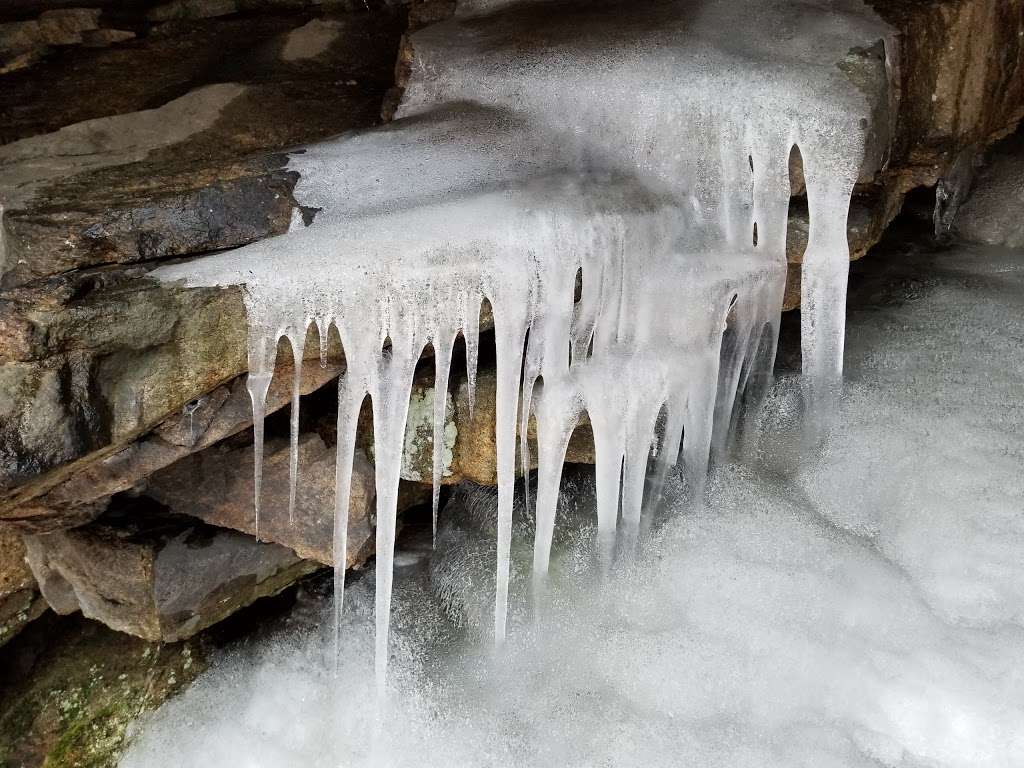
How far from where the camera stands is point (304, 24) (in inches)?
195

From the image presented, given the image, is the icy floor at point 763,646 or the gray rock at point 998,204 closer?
the icy floor at point 763,646

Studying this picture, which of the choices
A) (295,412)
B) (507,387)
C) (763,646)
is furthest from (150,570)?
(763,646)

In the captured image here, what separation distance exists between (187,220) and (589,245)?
4.74ft

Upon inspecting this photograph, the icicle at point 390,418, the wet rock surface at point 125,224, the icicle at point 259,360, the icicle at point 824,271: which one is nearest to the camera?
the wet rock surface at point 125,224

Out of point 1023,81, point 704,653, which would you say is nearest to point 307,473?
point 704,653

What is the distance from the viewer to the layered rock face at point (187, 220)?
2682 mm

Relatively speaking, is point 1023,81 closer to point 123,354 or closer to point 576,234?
point 576,234

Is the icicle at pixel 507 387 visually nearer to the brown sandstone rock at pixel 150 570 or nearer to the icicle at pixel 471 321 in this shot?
the icicle at pixel 471 321

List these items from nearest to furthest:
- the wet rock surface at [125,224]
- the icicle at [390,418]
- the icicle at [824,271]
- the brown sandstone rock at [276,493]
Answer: the wet rock surface at [125,224] < the icicle at [390,418] < the icicle at [824,271] < the brown sandstone rock at [276,493]

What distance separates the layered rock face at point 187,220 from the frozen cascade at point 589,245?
14 cm

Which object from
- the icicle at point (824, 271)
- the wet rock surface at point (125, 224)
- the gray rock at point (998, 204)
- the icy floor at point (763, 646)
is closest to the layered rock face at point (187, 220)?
the wet rock surface at point (125, 224)

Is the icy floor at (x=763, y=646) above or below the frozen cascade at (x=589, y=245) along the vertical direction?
below

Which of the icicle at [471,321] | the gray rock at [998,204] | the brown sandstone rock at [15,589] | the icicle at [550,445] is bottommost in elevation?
the brown sandstone rock at [15,589]

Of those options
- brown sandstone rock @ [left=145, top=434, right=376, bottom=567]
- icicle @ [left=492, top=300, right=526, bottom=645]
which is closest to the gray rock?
icicle @ [left=492, top=300, right=526, bottom=645]
